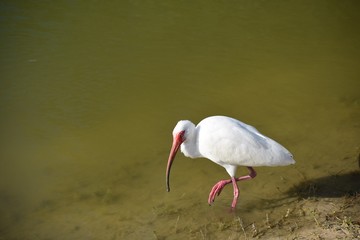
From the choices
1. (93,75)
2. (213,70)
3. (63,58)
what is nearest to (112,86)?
(93,75)

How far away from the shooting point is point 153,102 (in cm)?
740

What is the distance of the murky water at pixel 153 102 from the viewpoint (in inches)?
216

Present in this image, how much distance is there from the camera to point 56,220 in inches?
209

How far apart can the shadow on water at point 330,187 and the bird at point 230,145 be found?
552 millimetres

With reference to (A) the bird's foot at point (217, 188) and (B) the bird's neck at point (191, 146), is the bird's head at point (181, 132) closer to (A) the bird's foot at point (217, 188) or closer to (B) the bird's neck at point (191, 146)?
(B) the bird's neck at point (191, 146)

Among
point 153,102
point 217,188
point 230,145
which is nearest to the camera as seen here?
point 230,145

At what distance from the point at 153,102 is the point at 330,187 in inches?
120

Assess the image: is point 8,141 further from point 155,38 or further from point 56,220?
point 155,38

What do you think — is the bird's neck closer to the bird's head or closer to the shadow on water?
the bird's head

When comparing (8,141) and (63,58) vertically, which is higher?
(63,58)

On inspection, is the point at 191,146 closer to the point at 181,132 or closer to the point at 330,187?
the point at 181,132

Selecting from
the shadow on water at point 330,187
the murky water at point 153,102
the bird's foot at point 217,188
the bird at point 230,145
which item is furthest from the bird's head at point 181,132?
the shadow on water at point 330,187

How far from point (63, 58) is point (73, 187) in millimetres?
3284

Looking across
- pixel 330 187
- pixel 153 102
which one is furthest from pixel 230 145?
pixel 153 102
